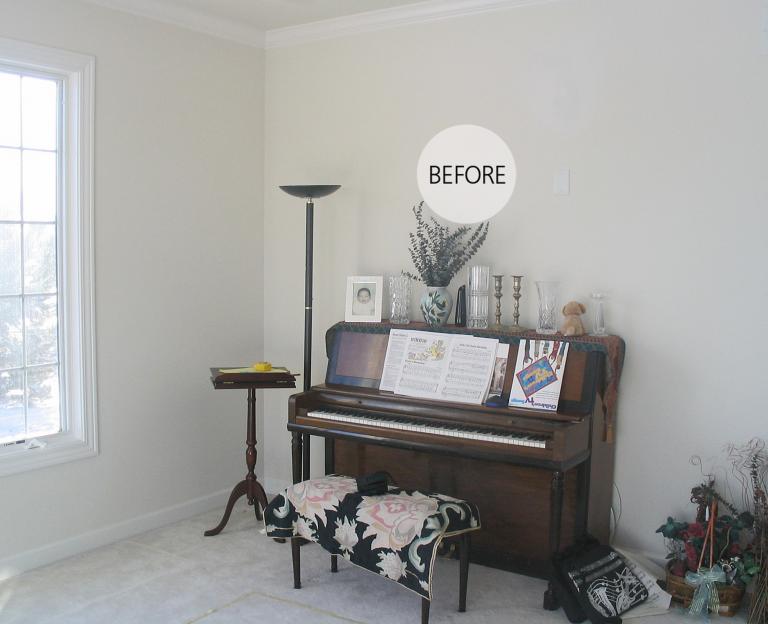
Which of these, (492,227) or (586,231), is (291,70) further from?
(586,231)

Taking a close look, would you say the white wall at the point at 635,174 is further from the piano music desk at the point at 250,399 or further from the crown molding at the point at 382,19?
the piano music desk at the point at 250,399

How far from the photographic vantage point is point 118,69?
3951 millimetres

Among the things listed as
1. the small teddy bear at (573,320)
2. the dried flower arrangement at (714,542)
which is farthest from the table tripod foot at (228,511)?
the dried flower arrangement at (714,542)

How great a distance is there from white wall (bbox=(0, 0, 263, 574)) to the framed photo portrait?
2.63 ft

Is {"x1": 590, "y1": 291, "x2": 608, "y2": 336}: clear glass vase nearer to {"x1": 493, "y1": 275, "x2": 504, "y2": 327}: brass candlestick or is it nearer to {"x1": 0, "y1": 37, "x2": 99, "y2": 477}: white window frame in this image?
{"x1": 493, "y1": 275, "x2": 504, "y2": 327}: brass candlestick

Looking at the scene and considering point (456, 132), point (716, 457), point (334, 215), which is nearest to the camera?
point (716, 457)

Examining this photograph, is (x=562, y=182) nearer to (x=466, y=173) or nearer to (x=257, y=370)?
(x=466, y=173)

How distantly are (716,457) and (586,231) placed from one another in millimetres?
1166

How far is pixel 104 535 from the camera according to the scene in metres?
4.00

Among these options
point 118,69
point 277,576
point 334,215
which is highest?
point 118,69

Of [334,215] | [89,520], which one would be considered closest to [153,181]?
[334,215]

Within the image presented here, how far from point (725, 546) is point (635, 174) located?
1647 millimetres

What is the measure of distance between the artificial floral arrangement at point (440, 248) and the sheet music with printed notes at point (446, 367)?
0.32m

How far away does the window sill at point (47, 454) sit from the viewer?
3621 mm
